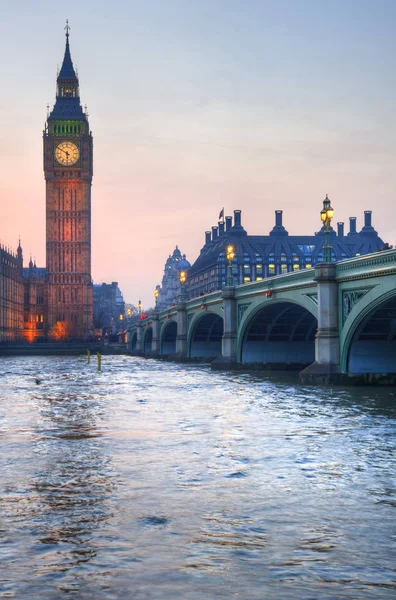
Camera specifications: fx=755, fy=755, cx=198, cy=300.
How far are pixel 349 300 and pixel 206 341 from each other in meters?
49.8

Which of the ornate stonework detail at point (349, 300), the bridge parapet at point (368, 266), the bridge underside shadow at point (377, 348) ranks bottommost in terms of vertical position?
the bridge underside shadow at point (377, 348)

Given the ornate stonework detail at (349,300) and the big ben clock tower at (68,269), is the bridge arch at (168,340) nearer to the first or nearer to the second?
the ornate stonework detail at (349,300)

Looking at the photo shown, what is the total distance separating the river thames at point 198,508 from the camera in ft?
27.3

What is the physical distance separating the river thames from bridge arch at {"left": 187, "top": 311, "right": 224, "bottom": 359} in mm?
57179

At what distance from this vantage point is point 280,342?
6238cm

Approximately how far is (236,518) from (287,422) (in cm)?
1297

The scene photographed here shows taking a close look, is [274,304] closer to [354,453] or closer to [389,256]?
[389,256]

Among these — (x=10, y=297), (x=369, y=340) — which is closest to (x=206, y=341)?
(x=369, y=340)

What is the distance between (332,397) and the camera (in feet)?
107

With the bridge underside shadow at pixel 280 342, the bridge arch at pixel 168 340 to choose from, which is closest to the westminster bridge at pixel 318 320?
the bridge underside shadow at pixel 280 342

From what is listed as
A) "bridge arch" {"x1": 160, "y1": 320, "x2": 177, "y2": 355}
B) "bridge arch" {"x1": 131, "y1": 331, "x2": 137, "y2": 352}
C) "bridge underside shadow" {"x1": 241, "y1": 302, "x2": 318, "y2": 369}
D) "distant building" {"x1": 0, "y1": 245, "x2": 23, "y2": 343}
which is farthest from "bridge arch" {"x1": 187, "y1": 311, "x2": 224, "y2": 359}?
"distant building" {"x1": 0, "y1": 245, "x2": 23, "y2": 343}

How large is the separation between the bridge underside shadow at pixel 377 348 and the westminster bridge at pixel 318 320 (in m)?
0.05

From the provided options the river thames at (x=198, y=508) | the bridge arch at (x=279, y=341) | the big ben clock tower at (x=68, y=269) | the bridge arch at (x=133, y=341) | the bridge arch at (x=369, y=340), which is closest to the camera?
the river thames at (x=198, y=508)

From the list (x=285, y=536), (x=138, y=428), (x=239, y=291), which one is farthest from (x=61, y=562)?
(x=239, y=291)
